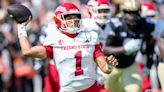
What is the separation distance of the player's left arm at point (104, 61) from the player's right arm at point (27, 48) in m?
0.57

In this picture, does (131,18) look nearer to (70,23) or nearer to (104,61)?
(70,23)

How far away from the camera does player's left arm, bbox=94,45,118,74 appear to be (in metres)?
7.95

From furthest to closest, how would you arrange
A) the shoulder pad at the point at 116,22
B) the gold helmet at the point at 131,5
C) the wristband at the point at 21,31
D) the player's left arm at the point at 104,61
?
the gold helmet at the point at 131,5 → the shoulder pad at the point at 116,22 → the wristband at the point at 21,31 → the player's left arm at the point at 104,61

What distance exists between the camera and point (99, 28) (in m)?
10.1

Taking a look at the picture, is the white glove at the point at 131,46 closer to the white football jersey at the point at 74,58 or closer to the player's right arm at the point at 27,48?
the white football jersey at the point at 74,58

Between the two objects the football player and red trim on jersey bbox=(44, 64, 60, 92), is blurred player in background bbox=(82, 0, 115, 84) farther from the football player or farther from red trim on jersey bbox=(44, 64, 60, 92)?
the football player

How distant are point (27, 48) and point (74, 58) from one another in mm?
574

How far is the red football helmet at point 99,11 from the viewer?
33.2 ft

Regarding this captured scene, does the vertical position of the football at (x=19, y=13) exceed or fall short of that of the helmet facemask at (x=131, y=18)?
it exceeds it

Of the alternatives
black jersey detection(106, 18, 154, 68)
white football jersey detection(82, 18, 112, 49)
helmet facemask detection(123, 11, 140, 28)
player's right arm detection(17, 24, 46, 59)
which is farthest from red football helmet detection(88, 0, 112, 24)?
player's right arm detection(17, 24, 46, 59)

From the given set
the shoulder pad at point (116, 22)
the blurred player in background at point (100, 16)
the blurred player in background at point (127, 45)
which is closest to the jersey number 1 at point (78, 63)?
the blurred player in background at point (100, 16)

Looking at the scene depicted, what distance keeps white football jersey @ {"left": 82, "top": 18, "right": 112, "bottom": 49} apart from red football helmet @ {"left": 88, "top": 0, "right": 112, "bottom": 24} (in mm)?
102

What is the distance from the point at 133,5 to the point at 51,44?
9.25ft

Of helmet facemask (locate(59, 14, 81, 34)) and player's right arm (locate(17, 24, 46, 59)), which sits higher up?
helmet facemask (locate(59, 14, 81, 34))
